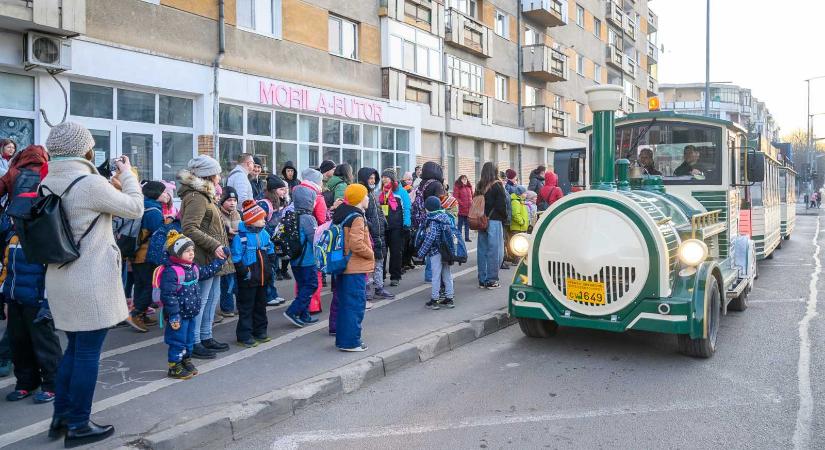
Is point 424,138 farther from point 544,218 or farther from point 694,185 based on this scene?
point 544,218

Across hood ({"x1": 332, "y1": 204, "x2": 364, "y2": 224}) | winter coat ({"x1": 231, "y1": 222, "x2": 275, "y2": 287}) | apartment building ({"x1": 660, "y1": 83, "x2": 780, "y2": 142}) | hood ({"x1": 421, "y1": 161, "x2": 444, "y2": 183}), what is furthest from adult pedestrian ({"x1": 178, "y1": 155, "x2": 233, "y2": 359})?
apartment building ({"x1": 660, "y1": 83, "x2": 780, "y2": 142})

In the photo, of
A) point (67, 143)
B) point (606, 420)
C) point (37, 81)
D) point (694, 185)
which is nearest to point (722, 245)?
point (694, 185)

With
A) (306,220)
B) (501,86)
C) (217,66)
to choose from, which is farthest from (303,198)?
(501,86)

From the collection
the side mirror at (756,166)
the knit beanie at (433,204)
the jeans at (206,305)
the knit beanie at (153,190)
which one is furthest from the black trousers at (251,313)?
the side mirror at (756,166)

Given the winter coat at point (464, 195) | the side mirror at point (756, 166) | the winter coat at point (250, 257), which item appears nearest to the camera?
the winter coat at point (250, 257)

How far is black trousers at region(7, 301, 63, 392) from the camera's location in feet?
15.6

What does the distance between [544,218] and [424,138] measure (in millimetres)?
15420

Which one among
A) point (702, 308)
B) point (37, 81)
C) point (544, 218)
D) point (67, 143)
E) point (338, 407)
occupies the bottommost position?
point (338, 407)

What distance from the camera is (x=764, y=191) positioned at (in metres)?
12.0

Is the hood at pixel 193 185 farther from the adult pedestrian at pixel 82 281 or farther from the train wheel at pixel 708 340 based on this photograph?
the train wheel at pixel 708 340

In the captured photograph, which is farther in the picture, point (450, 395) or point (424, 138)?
point (424, 138)

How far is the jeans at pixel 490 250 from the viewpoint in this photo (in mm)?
9672

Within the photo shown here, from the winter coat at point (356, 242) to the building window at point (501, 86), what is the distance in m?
20.9

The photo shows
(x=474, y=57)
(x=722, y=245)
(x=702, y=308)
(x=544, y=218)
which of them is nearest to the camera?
A: (x=702, y=308)
